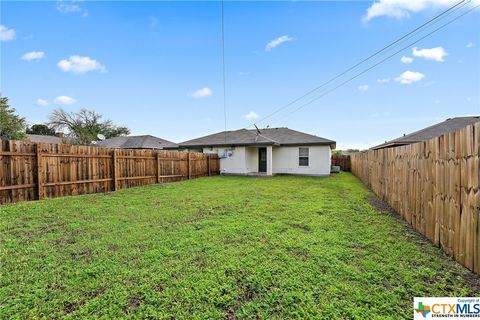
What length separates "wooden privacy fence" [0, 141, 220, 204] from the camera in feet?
19.9

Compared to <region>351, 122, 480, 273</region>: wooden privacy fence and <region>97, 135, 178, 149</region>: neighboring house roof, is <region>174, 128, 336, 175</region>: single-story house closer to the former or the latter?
<region>97, 135, 178, 149</region>: neighboring house roof

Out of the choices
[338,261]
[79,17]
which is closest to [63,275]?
[338,261]

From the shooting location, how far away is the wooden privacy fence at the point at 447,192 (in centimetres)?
262

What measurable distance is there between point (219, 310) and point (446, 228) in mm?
3419

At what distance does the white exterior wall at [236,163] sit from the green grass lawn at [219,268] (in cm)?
1165

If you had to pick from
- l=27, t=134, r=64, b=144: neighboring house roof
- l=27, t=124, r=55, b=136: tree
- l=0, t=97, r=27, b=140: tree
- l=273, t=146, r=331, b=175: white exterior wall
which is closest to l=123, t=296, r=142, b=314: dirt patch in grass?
l=273, t=146, r=331, b=175: white exterior wall

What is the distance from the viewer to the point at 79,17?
9.38 metres

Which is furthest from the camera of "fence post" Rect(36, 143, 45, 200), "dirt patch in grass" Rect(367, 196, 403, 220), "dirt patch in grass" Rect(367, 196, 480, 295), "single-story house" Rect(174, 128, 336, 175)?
"single-story house" Rect(174, 128, 336, 175)

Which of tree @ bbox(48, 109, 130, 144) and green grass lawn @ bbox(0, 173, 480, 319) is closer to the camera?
green grass lawn @ bbox(0, 173, 480, 319)

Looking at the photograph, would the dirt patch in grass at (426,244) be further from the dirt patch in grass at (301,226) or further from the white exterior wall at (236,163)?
the white exterior wall at (236,163)

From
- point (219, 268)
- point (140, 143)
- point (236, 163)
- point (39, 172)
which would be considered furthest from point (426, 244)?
point (140, 143)

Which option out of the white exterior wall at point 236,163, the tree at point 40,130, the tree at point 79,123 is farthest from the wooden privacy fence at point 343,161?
the tree at point 40,130

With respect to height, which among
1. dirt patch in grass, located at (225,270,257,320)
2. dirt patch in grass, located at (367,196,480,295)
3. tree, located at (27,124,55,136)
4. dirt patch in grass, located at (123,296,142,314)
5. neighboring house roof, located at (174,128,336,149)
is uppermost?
tree, located at (27,124,55,136)

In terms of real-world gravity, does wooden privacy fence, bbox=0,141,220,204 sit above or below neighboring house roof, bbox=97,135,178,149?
below
